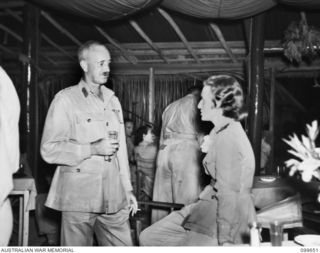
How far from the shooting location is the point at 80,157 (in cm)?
227

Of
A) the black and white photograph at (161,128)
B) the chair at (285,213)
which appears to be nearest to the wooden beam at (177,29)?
the black and white photograph at (161,128)

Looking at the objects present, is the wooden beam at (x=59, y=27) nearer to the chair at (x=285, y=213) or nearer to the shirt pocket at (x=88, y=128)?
the shirt pocket at (x=88, y=128)

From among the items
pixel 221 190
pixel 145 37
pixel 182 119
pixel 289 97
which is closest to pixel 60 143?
pixel 221 190

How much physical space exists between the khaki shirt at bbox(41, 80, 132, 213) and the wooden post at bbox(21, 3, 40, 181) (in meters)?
2.84

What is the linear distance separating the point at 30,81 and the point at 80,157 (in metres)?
3.13

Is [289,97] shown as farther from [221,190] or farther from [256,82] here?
[221,190]

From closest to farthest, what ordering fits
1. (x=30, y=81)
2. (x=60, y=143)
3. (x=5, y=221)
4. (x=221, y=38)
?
(x=5, y=221) < (x=60, y=143) < (x=30, y=81) < (x=221, y=38)

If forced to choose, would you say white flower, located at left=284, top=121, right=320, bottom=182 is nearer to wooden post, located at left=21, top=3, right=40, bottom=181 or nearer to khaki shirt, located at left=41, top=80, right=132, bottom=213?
khaki shirt, located at left=41, top=80, right=132, bottom=213

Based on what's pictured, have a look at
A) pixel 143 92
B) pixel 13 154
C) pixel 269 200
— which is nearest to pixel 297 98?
pixel 143 92

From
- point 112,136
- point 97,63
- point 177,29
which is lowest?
point 112,136

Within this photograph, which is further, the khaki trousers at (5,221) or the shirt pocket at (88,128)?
the shirt pocket at (88,128)

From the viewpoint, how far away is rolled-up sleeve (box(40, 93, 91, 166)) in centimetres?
224

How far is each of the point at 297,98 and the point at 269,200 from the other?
15.7 feet

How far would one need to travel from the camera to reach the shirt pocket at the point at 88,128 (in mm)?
2355
